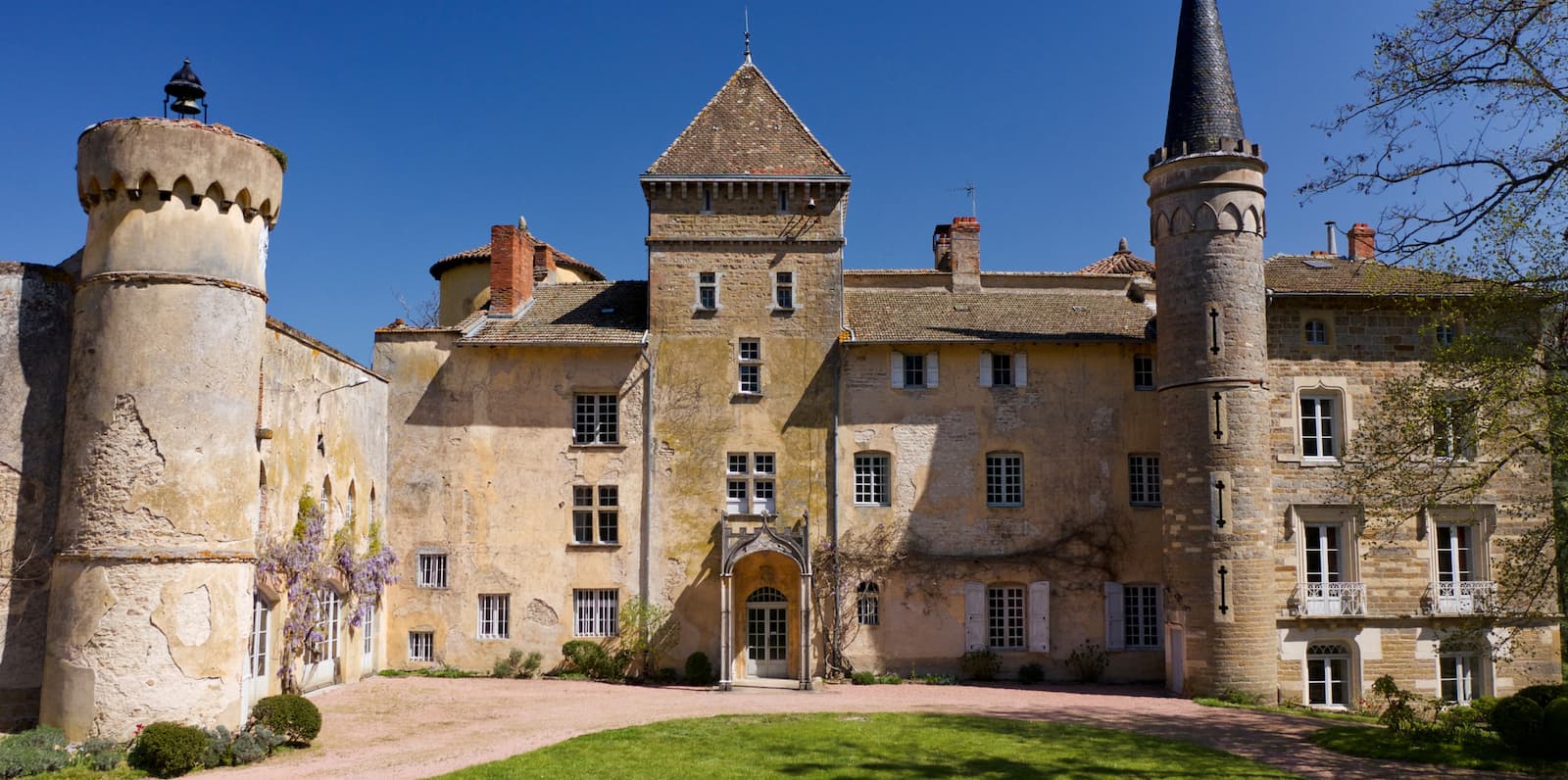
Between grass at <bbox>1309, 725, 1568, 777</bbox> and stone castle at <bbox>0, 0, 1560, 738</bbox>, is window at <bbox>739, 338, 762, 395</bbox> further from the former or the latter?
grass at <bbox>1309, 725, 1568, 777</bbox>

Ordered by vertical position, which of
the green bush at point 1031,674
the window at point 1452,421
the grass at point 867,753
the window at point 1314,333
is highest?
the window at point 1314,333

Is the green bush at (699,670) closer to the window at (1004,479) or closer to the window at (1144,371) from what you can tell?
the window at (1004,479)

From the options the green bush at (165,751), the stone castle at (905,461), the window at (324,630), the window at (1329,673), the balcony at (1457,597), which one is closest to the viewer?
the green bush at (165,751)

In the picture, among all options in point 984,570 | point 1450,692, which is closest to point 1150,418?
point 984,570

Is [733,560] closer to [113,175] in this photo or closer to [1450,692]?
[113,175]

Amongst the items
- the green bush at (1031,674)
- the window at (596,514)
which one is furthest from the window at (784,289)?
the green bush at (1031,674)

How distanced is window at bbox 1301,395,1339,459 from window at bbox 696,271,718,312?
14.2 metres

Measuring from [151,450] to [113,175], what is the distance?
13.0 ft

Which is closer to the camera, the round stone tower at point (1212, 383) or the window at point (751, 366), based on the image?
the round stone tower at point (1212, 383)

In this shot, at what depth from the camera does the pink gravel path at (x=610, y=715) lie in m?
16.3

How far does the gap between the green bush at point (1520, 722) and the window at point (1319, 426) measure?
9528mm

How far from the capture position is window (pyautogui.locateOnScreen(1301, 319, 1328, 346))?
2670 centimetres

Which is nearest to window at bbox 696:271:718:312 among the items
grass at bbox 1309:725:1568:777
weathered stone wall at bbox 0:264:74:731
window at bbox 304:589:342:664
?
window at bbox 304:589:342:664

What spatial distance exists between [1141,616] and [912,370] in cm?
805
